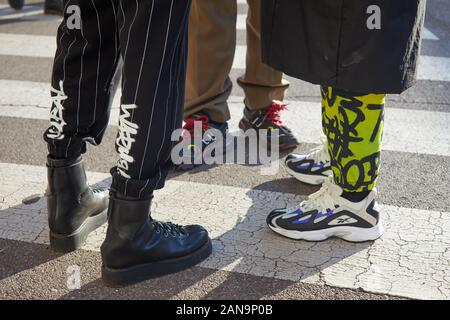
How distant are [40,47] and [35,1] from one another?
1964mm

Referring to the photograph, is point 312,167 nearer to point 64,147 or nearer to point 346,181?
point 346,181

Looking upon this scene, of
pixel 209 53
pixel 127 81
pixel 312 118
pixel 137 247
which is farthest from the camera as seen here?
pixel 312 118

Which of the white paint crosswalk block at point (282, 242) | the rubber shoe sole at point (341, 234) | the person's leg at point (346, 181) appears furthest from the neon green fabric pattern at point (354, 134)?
the white paint crosswalk block at point (282, 242)

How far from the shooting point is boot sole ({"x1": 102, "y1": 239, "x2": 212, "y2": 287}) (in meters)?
2.00

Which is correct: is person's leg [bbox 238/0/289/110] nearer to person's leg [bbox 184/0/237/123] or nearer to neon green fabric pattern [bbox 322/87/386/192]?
person's leg [bbox 184/0/237/123]

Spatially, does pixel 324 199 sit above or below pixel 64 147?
below

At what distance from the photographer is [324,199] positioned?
2.36 metres

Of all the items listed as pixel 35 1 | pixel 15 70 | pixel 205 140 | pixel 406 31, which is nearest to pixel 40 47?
pixel 15 70

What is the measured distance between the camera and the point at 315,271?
212 cm

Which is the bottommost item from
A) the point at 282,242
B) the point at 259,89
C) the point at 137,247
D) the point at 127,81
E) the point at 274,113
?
the point at 282,242

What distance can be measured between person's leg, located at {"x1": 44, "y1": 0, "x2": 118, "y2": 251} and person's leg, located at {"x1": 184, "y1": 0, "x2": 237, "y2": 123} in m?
0.91

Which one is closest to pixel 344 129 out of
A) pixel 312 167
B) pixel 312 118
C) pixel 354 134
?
pixel 354 134

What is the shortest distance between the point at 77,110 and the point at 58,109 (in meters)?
0.06
